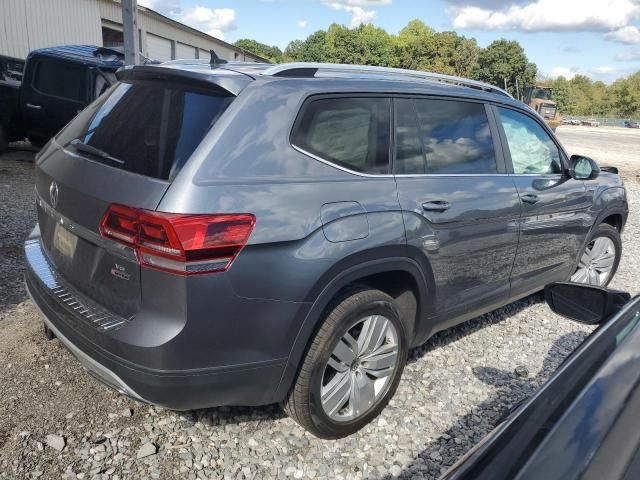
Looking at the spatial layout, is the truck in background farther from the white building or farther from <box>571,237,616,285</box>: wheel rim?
<box>571,237,616,285</box>: wheel rim

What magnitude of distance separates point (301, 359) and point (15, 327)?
226 centimetres

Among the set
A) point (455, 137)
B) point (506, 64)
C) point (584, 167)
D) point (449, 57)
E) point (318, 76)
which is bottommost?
point (584, 167)

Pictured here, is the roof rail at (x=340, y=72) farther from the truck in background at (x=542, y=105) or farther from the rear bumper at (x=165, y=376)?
the truck in background at (x=542, y=105)

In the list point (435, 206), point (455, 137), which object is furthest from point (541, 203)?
point (435, 206)

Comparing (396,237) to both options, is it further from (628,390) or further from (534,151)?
(534,151)

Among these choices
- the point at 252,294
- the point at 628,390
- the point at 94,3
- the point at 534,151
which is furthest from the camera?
the point at 94,3

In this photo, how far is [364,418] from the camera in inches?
113

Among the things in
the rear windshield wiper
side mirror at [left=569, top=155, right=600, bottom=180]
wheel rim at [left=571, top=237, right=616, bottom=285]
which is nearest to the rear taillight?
the rear windshield wiper

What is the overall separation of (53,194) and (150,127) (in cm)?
64

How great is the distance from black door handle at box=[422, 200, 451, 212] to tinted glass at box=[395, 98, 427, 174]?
196mm

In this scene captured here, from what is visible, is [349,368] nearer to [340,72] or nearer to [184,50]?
[340,72]

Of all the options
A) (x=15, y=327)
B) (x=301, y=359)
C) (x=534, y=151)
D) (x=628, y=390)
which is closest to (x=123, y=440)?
(x=301, y=359)

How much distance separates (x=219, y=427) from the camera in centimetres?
285

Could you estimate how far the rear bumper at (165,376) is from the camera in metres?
2.17
